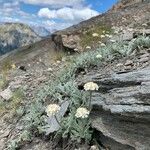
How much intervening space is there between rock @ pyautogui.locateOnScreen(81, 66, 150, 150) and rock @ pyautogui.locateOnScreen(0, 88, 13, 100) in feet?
17.4

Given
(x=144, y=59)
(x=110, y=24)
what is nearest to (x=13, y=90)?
(x=144, y=59)

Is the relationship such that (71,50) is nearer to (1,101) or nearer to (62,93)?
(1,101)

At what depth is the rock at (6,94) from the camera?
47.1 feet

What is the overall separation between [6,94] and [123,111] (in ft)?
23.7

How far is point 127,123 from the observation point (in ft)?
27.4

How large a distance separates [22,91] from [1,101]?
29.6 inches

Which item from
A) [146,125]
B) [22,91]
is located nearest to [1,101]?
[22,91]

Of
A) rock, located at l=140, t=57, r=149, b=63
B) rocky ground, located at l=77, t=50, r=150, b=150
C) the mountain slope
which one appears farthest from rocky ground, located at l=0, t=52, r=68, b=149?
the mountain slope

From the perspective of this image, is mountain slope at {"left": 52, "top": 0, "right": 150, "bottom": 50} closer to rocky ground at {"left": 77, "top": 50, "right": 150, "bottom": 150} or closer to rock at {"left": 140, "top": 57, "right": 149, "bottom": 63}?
rock at {"left": 140, "top": 57, "right": 149, "bottom": 63}

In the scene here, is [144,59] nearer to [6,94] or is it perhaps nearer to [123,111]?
[123,111]

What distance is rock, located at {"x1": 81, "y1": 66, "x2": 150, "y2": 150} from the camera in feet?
26.1

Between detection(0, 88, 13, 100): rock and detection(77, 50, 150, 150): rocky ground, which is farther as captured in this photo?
detection(0, 88, 13, 100): rock

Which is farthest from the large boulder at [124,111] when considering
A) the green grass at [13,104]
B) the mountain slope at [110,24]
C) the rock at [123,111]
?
the mountain slope at [110,24]

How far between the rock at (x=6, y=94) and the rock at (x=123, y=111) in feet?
17.4
